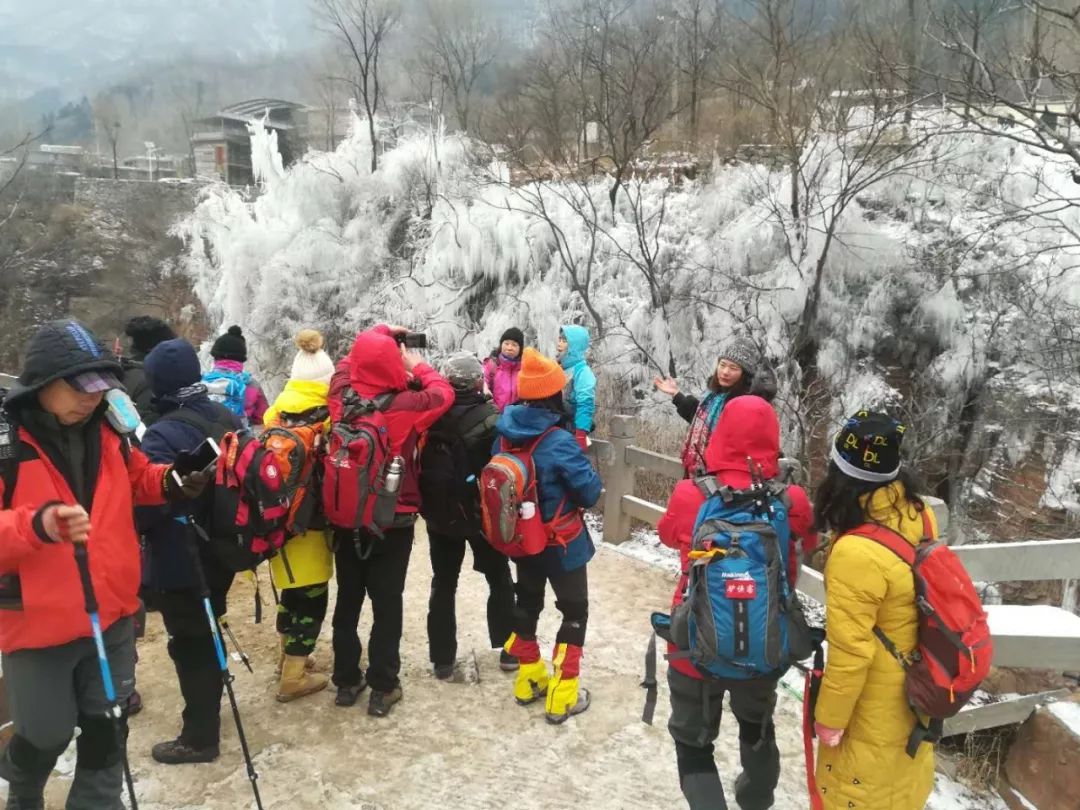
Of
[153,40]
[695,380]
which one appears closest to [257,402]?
[695,380]

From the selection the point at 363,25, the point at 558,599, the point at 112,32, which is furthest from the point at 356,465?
the point at 112,32

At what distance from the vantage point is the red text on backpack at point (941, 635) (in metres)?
1.98

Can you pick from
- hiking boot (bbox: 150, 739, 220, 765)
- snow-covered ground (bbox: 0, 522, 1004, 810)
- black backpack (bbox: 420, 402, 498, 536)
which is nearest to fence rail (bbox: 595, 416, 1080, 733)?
snow-covered ground (bbox: 0, 522, 1004, 810)

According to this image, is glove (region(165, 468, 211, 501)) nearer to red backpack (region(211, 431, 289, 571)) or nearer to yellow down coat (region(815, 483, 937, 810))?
red backpack (region(211, 431, 289, 571))

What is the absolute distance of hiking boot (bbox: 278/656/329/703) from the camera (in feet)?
11.7

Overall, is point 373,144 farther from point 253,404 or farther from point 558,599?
point 558,599

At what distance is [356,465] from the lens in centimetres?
309

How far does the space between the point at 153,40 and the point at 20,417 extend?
530 feet

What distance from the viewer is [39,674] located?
2.23 metres

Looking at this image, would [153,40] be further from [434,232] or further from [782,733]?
[782,733]

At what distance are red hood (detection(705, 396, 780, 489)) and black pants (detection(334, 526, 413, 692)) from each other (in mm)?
1729

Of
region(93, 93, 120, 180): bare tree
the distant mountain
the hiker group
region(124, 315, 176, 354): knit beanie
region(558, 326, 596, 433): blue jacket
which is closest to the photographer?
the hiker group

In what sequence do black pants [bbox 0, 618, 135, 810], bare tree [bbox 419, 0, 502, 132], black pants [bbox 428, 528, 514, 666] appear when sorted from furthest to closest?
bare tree [bbox 419, 0, 502, 132] < black pants [bbox 428, 528, 514, 666] < black pants [bbox 0, 618, 135, 810]

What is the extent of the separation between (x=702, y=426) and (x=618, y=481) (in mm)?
2184
